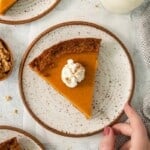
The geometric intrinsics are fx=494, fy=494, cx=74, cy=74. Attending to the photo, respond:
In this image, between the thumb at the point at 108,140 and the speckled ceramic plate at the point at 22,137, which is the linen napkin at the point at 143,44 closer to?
the thumb at the point at 108,140

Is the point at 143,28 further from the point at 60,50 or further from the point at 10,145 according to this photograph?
the point at 10,145

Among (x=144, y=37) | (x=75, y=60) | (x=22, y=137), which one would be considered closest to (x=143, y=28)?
(x=144, y=37)

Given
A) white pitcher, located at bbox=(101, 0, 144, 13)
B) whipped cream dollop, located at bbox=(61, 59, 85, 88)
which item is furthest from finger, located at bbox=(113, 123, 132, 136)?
white pitcher, located at bbox=(101, 0, 144, 13)

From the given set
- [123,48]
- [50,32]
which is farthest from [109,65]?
[50,32]

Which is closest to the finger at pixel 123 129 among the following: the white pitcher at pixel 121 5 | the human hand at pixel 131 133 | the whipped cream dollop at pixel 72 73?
the human hand at pixel 131 133

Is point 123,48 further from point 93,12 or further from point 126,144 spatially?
point 126,144
